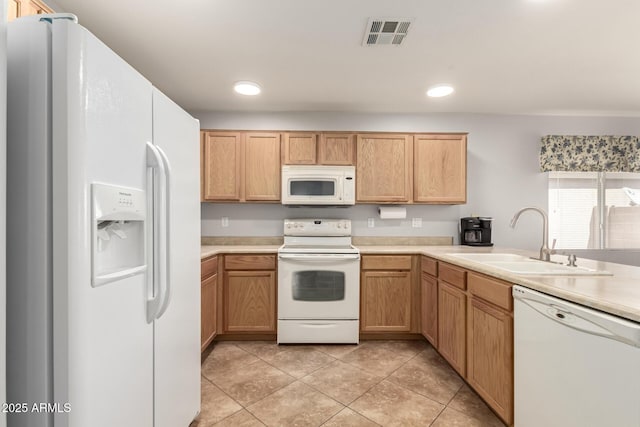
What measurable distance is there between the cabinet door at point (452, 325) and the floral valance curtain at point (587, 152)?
2.23 m

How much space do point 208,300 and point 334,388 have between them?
127 cm

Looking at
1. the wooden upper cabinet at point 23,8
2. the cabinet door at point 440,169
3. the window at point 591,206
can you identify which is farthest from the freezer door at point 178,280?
the window at point 591,206

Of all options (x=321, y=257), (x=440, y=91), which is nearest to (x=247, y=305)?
(x=321, y=257)

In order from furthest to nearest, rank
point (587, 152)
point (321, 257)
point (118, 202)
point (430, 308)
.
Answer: point (587, 152), point (321, 257), point (430, 308), point (118, 202)

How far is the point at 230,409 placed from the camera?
1827 mm

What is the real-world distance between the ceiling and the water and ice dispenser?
1.33 meters

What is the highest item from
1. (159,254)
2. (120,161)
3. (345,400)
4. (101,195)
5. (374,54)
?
(374,54)

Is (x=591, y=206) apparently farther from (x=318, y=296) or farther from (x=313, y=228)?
(x=318, y=296)

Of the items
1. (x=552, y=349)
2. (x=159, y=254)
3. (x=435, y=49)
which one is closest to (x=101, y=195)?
(x=159, y=254)

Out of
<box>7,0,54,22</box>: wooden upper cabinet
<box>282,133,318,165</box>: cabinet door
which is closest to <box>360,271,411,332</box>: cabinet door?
<box>282,133,318,165</box>: cabinet door

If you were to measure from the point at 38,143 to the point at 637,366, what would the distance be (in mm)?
1854

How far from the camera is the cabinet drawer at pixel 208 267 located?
2428 mm

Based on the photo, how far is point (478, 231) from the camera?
10.7 ft

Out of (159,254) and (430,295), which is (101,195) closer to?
(159,254)
